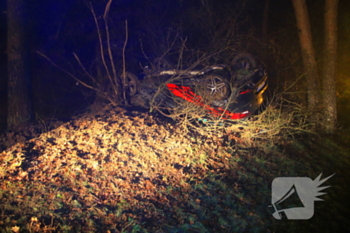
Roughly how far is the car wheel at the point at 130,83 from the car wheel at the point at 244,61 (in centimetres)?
334

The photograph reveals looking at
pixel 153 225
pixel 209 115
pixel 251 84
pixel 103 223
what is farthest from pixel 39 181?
pixel 251 84

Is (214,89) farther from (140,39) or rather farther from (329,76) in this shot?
(329,76)

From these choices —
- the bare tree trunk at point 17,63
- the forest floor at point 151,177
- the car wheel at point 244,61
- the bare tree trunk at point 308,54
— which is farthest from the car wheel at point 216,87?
the bare tree trunk at point 17,63

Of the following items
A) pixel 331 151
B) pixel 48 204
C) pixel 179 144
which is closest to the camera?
pixel 48 204

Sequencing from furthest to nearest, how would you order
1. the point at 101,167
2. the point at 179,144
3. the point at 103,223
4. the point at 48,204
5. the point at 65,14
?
the point at 65,14
the point at 179,144
the point at 101,167
the point at 48,204
the point at 103,223

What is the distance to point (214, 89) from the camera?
6652 mm

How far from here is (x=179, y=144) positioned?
605 cm

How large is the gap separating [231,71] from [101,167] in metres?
4.47

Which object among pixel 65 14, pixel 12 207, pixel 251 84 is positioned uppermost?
pixel 65 14

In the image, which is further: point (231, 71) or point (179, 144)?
point (231, 71)

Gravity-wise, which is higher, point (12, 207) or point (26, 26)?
point (26, 26)

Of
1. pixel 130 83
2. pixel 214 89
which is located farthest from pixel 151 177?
pixel 130 83

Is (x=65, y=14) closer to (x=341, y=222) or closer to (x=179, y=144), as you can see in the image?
(x=179, y=144)
